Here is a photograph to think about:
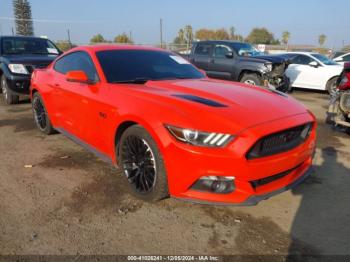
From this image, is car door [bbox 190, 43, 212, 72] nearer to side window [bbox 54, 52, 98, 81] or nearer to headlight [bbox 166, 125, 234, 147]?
side window [bbox 54, 52, 98, 81]

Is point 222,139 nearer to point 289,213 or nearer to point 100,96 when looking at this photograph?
point 289,213

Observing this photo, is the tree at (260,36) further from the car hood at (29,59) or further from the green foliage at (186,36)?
the car hood at (29,59)

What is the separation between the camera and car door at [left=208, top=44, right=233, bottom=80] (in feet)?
33.3

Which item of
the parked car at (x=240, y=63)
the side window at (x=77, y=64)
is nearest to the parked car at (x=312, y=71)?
the parked car at (x=240, y=63)

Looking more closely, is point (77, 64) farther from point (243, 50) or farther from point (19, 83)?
point (243, 50)

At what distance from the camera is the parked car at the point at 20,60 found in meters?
7.57

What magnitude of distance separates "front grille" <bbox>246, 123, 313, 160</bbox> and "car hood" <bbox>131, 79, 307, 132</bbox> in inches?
6.1

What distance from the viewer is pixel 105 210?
10.4ft

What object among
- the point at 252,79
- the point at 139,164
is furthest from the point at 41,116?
the point at 252,79

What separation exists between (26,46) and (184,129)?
7564 millimetres

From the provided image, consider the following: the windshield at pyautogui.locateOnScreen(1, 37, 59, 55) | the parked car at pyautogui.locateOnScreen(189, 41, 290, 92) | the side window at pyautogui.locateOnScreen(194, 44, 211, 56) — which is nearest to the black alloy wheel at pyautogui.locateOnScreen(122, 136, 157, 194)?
the windshield at pyautogui.locateOnScreen(1, 37, 59, 55)

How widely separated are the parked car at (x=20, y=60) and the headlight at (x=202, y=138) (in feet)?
19.9

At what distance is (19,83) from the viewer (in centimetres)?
756

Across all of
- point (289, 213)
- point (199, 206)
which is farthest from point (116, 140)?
point (289, 213)
